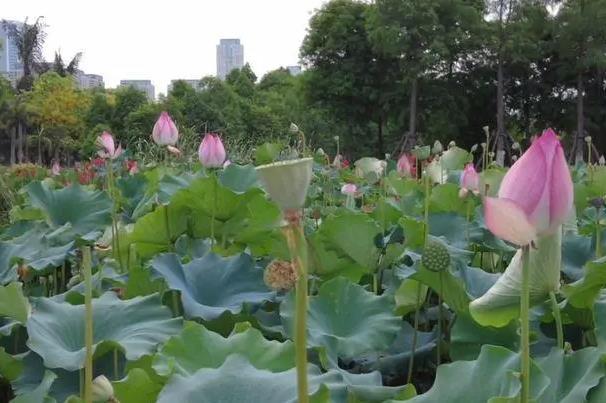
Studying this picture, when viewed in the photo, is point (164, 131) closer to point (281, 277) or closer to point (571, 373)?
point (571, 373)

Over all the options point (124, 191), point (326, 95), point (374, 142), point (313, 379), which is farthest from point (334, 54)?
point (313, 379)

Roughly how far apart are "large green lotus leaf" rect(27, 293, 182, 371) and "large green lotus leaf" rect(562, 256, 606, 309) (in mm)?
408

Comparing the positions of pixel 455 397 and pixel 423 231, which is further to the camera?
pixel 423 231

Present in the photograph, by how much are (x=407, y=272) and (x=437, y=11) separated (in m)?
18.4

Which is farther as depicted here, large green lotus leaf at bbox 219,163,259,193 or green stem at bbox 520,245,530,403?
large green lotus leaf at bbox 219,163,259,193

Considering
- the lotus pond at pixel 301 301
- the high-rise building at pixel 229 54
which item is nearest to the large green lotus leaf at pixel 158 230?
the lotus pond at pixel 301 301

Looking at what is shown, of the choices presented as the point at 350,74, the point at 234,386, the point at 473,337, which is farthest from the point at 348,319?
the point at 350,74

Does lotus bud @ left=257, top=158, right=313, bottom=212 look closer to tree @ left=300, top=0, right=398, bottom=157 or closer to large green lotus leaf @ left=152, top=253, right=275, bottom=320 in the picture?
large green lotus leaf @ left=152, top=253, right=275, bottom=320

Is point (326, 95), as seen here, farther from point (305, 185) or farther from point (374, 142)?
point (305, 185)

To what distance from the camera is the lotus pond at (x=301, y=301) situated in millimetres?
472

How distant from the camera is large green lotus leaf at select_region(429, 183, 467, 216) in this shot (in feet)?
4.88

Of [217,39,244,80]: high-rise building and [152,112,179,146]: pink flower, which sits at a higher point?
[217,39,244,80]: high-rise building

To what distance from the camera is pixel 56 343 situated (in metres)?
0.74

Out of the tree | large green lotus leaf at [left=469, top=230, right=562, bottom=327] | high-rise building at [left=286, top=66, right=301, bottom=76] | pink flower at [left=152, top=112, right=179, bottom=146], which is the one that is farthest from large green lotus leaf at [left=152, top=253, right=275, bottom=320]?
high-rise building at [left=286, top=66, right=301, bottom=76]
